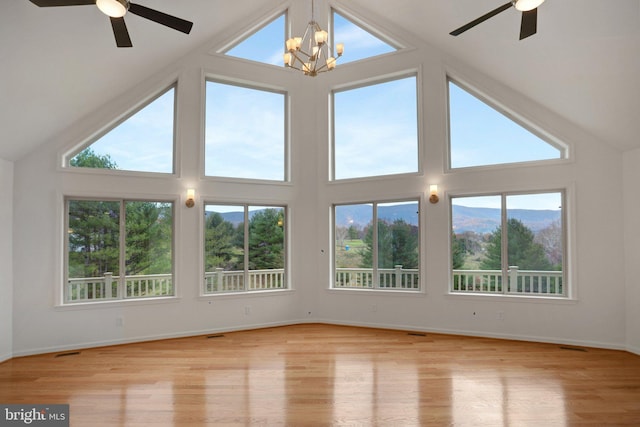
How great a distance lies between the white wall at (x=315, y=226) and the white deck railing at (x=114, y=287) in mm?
182

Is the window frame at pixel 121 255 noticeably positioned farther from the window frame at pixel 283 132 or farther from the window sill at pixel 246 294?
the window frame at pixel 283 132

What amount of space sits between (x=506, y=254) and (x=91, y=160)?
6.03 metres

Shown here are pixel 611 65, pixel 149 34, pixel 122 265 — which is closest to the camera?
pixel 611 65

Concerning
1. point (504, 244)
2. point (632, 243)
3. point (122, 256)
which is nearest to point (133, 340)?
point (122, 256)

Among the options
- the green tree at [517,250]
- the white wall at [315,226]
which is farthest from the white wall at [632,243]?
the green tree at [517,250]

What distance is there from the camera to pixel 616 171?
16.5 feet

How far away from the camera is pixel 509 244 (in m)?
5.70

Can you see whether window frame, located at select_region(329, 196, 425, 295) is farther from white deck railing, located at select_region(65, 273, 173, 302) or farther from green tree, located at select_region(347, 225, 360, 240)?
white deck railing, located at select_region(65, 273, 173, 302)

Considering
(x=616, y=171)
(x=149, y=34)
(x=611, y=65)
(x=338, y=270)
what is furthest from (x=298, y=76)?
(x=616, y=171)

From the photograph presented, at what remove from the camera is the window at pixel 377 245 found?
20.4 feet

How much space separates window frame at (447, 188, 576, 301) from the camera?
5.30m

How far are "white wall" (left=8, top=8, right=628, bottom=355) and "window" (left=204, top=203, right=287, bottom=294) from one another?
19 cm

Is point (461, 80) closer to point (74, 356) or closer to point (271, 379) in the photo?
point (271, 379)

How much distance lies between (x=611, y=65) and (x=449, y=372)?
354 cm
